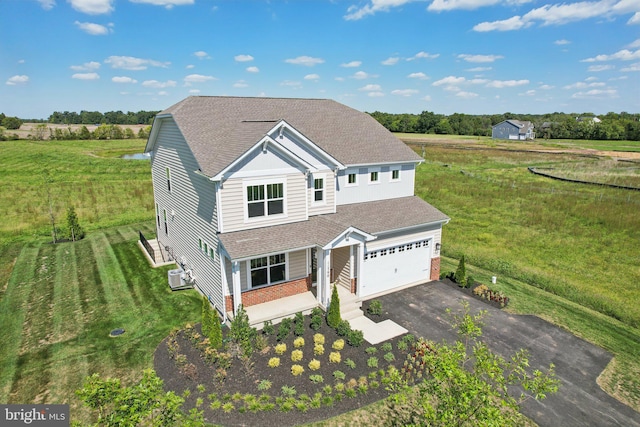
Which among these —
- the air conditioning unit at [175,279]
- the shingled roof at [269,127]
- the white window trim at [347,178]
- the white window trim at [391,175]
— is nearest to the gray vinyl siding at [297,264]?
the white window trim at [347,178]

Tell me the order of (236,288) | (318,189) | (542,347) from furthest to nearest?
(318,189), (236,288), (542,347)

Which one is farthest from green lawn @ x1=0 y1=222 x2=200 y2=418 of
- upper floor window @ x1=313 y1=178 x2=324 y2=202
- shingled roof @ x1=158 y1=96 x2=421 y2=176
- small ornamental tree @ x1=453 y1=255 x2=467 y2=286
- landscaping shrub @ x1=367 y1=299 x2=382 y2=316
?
small ornamental tree @ x1=453 y1=255 x2=467 y2=286

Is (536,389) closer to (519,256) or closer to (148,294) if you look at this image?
(148,294)

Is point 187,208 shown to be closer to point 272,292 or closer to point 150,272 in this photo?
point 150,272

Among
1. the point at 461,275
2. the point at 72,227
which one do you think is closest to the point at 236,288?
the point at 461,275

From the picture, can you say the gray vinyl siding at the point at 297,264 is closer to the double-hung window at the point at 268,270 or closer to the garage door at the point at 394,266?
the double-hung window at the point at 268,270

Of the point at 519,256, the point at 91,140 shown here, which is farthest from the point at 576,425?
the point at 91,140

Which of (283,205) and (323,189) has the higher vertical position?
(323,189)
